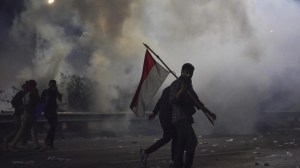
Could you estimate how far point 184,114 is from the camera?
8.30 meters

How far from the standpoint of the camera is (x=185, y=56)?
2544cm

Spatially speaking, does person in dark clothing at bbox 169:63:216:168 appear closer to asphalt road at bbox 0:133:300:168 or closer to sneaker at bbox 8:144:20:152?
asphalt road at bbox 0:133:300:168

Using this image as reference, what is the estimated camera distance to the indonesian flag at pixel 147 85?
376 inches

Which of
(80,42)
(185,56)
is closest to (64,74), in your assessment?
Answer: (80,42)

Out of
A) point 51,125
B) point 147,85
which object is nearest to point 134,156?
point 147,85

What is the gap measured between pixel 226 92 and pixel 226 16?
4192 mm

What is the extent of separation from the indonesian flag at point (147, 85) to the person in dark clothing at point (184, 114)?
119cm

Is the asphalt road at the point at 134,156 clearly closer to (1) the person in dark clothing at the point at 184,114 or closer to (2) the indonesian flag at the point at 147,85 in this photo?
(2) the indonesian flag at the point at 147,85

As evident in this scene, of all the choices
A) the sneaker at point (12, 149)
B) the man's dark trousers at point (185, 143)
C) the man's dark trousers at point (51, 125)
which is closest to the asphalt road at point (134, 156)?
the sneaker at point (12, 149)

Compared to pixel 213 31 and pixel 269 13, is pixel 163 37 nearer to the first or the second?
pixel 213 31

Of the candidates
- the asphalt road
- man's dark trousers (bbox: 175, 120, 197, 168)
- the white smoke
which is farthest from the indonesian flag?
the white smoke

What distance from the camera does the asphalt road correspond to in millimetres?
10156

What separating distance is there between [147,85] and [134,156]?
253 centimetres

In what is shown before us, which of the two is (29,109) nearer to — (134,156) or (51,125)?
(51,125)
